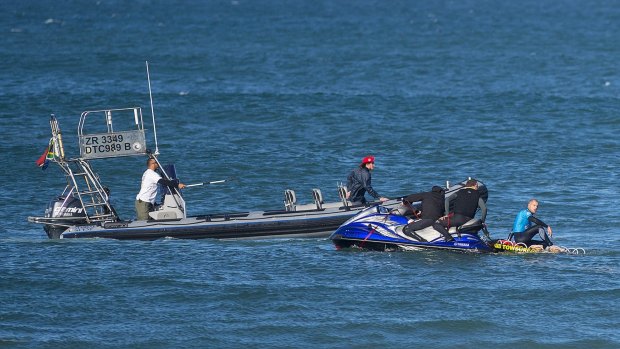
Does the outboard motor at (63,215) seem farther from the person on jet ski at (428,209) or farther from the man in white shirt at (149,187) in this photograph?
the person on jet ski at (428,209)

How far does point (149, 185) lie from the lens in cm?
2364

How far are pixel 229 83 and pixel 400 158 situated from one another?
17.6 m

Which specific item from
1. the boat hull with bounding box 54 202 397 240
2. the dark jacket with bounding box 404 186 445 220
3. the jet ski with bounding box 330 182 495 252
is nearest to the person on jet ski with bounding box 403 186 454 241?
the dark jacket with bounding box 404 186 445 220

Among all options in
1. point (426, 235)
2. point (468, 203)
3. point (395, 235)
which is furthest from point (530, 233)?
point (395, 235)

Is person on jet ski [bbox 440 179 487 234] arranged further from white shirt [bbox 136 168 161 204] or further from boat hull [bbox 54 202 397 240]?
white shirt [bbox 136 168 161 204]

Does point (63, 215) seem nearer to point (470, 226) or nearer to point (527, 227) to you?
point (470, 226)

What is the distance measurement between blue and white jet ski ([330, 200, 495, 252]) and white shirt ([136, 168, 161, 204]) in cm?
373

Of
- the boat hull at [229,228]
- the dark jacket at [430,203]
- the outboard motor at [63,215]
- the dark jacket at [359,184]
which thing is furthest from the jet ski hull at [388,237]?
the outboard motor at [63,215]

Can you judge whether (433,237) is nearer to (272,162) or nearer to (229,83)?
(272,162)

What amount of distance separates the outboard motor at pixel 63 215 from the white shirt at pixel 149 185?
1.28m

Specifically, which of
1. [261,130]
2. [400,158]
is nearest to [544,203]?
[400,158]

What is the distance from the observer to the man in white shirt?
23562mm

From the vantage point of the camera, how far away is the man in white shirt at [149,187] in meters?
23.6

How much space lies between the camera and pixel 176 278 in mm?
21031
